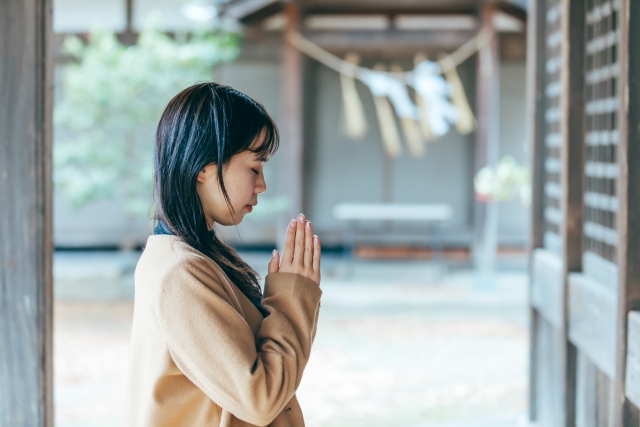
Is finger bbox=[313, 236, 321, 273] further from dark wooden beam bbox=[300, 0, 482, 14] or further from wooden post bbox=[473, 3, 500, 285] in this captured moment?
dark wooden beam bbox=[300, 0, 482, 14]

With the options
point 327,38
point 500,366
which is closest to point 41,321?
point 500,366

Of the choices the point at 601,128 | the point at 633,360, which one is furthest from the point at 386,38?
the point at 633,360

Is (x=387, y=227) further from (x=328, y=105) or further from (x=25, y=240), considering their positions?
(x=25, y=240)

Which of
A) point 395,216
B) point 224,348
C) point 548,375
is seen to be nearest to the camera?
point 224,348

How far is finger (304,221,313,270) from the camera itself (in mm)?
1477

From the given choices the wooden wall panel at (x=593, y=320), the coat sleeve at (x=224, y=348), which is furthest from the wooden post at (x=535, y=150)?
the coat sleeve at (x=224, y=348)

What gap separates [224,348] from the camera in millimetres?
1309

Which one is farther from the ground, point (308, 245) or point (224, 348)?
point (308, 245)

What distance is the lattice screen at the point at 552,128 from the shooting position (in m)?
3.85

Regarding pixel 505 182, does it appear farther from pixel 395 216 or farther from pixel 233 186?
pixel 233 186

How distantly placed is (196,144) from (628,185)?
4.58 ft

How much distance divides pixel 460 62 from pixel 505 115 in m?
1.02

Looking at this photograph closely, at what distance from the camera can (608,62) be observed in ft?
9.58

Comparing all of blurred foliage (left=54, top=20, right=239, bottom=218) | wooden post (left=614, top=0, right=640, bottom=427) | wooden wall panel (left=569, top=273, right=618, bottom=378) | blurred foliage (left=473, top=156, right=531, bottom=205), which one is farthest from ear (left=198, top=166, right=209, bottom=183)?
blurred foliage (left=473, top=156, right=531, bottom=205)
